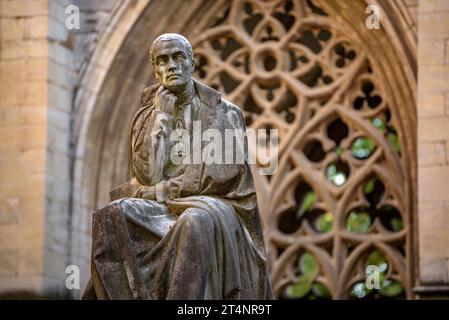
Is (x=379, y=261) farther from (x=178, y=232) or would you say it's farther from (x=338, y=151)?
(x=178, y=232)

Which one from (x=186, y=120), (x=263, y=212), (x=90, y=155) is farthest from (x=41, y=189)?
(x=186, y=120)

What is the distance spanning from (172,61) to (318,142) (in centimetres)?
480

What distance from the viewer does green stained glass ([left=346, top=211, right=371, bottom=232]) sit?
1441cm

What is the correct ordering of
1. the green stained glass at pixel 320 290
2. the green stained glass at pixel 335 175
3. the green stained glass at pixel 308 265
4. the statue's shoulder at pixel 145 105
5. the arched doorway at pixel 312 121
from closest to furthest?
the statue's shoulder at pixel 145 105 < the arched doorway at pixel 312 121 < the green stained glass at pixel 320 290 < the green stained glass at pixel 308 265 < the green stained glass at pixel 335 175

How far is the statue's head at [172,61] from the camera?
397 inches

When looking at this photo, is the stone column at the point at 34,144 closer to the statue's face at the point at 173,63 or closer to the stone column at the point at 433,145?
the stone column at the point at 433,145

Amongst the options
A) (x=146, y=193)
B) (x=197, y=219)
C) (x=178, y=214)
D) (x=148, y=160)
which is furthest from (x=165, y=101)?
(x=197, y=219)

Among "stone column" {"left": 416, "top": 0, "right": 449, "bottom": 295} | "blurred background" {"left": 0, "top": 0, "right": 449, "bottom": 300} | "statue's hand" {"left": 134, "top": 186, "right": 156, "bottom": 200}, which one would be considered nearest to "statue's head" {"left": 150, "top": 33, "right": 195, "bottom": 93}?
"statue's hand" {"left": 134, "top": 186, "right": 156, "bottom": 200}

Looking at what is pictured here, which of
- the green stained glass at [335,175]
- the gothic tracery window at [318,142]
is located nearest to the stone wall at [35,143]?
the gothic tracery window at [318,142]

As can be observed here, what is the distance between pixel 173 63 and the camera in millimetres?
10086

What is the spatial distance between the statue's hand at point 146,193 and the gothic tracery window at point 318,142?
4.31 m
